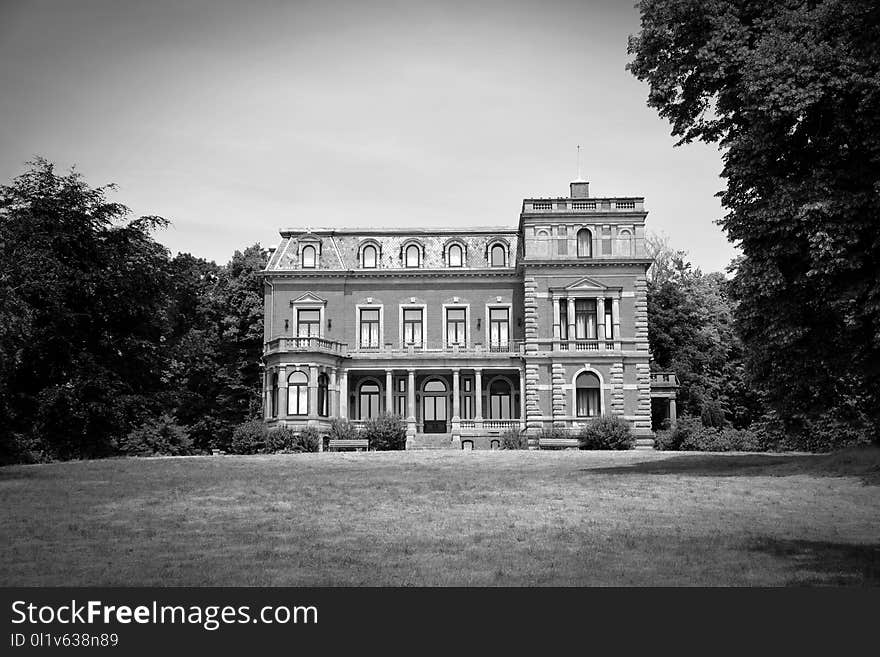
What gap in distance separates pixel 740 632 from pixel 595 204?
4294 cm

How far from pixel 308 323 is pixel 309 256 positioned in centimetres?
391

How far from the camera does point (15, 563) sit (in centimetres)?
1228

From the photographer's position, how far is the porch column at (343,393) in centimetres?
5115

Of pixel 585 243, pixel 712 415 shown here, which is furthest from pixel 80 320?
pixel 712 415

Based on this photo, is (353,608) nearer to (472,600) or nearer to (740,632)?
(472,600)

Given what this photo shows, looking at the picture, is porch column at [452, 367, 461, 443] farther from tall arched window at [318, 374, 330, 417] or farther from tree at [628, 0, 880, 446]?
tree at [628, 0, 880, 446]

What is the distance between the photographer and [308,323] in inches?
2084

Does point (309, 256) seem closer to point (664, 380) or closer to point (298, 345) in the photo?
point (298, 345)

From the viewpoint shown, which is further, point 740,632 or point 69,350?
point 69,350

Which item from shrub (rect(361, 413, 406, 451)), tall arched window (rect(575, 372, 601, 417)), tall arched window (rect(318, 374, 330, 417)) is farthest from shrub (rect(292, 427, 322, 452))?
tall arched window (rect(575, 372, 601, 417))

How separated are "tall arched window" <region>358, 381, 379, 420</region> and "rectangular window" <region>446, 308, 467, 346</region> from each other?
5.02 metres

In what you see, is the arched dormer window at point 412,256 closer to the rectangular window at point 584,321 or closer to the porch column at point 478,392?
the porch column at point 478,392

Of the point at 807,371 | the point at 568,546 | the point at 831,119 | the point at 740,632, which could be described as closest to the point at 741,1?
the point at 831,119

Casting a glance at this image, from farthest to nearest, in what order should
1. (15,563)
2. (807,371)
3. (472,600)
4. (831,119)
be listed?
(807,371), (831,119), (15,563), (472,600)
